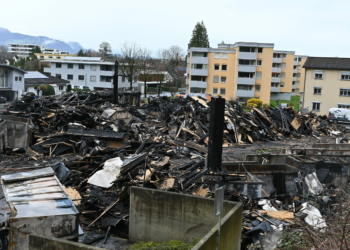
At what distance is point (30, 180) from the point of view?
390 inches

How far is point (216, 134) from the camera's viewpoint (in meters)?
12.2

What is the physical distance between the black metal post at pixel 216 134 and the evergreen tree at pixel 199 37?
237ft

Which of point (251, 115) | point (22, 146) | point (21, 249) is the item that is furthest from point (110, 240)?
point (251, 115)

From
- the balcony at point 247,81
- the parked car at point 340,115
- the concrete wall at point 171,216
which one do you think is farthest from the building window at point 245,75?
the concrete wall at point 171,216

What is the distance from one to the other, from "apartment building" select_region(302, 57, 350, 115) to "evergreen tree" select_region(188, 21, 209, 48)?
36911 millimetres

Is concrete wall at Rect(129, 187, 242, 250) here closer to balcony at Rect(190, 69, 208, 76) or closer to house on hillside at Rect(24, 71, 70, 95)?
balcony at Rect(190, 69, 208, 76)

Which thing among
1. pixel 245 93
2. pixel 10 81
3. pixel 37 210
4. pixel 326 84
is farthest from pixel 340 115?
pixel 10 81

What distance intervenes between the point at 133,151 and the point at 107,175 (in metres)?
5.14

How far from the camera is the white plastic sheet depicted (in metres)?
11.4

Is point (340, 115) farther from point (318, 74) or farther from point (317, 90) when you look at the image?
point (318, 74)

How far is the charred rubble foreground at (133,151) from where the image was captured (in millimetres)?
10602

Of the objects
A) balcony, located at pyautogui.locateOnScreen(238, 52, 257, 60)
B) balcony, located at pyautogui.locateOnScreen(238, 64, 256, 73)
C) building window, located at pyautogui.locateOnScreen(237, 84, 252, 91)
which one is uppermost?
balcony, located at pyautogui.locateOnScreen(238, 52, 257, 60)

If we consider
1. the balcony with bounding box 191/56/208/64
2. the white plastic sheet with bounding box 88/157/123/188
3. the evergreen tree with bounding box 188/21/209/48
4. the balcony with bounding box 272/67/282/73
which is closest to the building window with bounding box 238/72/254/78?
the balcony with bounding box 191/56/208/64

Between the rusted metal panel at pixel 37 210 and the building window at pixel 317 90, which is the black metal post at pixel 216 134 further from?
the building window at pixel 317 90
